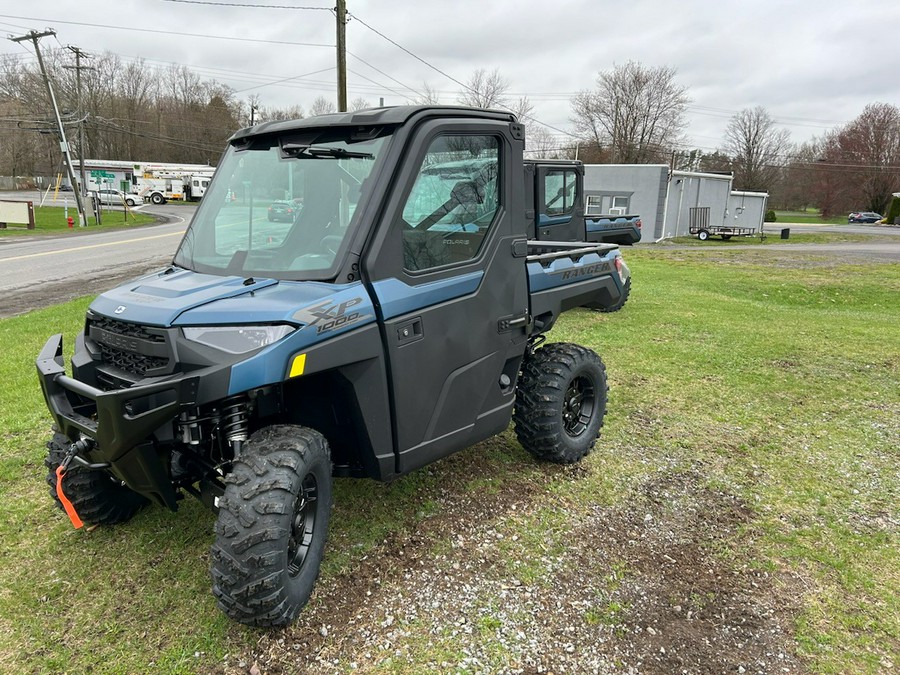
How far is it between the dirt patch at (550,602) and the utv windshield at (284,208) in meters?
1.60

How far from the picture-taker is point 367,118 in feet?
9.76

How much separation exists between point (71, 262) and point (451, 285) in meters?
16.8

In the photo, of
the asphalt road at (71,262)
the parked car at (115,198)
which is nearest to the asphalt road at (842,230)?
the asphalt road at (71,262)

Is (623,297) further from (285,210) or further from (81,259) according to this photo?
(81,259)

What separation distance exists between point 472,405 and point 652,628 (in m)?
1.40

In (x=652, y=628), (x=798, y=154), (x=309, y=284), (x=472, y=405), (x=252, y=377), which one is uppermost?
(x=798, y=154)

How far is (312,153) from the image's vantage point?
9.76ft

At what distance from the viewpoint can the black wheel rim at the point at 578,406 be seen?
4.49 m

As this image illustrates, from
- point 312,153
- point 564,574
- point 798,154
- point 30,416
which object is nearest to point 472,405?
point 564,574

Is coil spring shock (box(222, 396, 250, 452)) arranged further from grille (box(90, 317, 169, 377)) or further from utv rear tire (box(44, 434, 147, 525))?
utv rear tire (box(44, 434, 147, 525))

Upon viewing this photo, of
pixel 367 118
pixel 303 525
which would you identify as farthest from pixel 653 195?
pixel 303 525

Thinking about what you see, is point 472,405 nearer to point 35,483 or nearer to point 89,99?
point 35,483

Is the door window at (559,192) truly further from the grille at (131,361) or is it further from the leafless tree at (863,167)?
the leafless tree at (863,167)

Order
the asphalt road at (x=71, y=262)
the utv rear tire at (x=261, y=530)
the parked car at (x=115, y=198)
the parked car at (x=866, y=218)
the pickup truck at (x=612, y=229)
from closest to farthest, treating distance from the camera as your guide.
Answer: the utv rear tire at (x=261, y=530), the asphalt road at (x=71, y=262), the pickup truck at (x=612, y=229), the parked car at (x=115, y=198), the parked car at (x=866, y=218)
